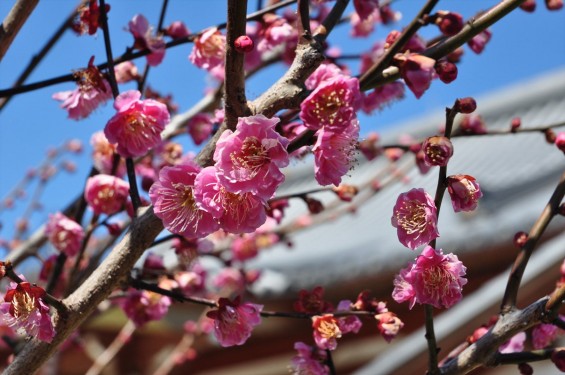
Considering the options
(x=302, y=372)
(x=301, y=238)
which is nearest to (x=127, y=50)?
Answer: (x=302, y=372)

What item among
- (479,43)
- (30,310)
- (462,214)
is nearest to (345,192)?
(479,43)

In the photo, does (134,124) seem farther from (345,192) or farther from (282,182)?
(345,192)

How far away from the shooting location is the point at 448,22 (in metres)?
1.21

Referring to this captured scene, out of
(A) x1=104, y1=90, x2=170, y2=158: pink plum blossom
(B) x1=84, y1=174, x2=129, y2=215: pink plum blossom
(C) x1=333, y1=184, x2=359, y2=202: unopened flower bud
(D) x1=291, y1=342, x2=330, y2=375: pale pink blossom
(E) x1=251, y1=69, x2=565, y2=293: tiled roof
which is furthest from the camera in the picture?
(E) x1=251, y1=69, x2=565, y2=293: tiled roof

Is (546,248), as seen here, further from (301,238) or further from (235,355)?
(301,238)

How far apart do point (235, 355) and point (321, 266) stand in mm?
1280

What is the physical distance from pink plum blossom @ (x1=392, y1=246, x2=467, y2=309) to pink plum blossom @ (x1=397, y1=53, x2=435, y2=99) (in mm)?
321

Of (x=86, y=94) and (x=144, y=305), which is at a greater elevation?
(x=86, y=94)

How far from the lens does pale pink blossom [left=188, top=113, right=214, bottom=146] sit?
226 centimetres

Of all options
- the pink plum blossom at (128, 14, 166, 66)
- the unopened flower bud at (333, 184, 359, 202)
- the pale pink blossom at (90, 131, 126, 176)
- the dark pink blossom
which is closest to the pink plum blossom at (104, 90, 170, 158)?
the pink plum blossom at (128, 14, 166, 66)

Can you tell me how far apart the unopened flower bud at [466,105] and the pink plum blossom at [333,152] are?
203 mm

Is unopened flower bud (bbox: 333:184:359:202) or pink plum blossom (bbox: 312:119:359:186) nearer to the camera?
pink plum blossom (bbox: 312:119:359:186)

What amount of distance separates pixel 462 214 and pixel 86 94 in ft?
11.6

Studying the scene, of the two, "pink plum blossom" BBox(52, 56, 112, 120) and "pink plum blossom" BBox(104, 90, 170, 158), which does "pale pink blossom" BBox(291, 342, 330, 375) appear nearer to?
"pink plum blossom" BBox(104, 90, 170, 158)
